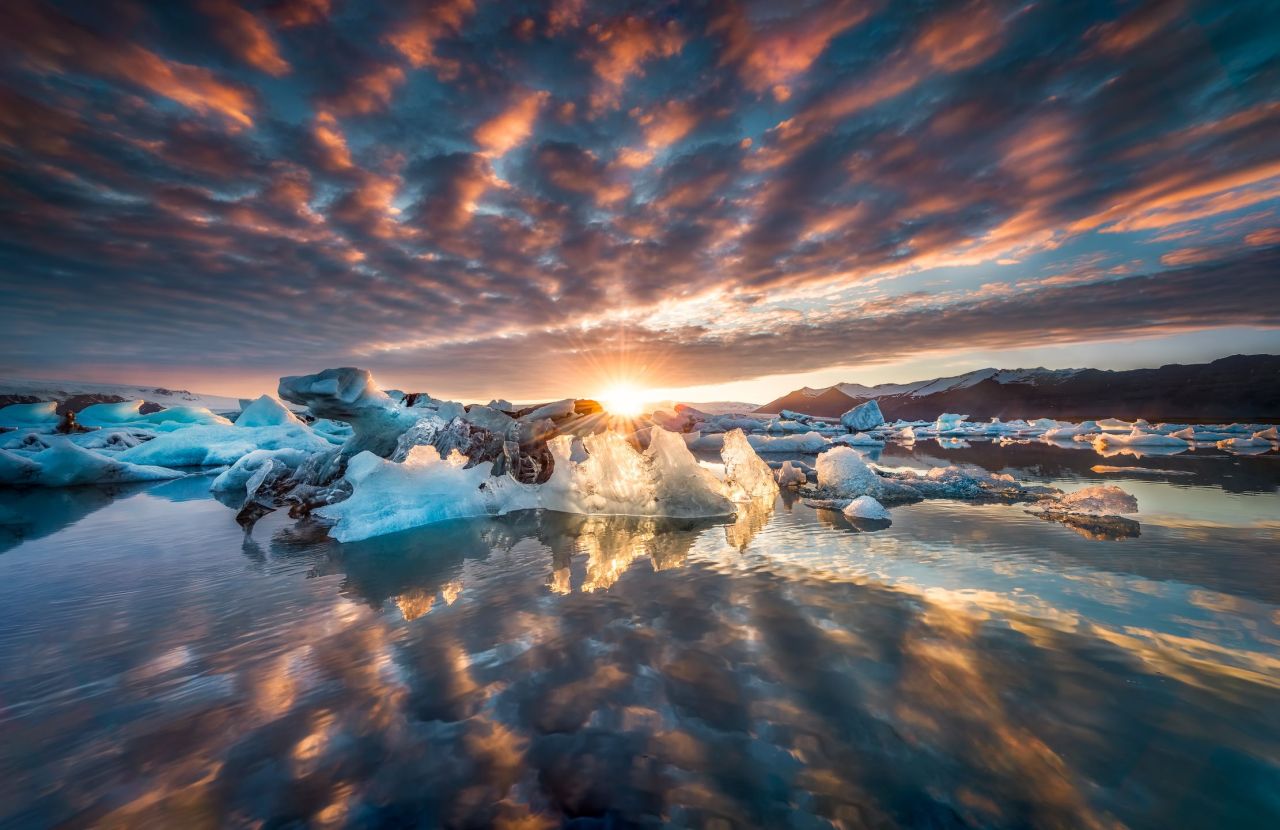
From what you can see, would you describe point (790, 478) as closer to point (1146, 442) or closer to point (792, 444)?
point (792, 444)

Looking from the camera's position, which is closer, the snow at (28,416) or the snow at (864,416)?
the snow at (28,416)

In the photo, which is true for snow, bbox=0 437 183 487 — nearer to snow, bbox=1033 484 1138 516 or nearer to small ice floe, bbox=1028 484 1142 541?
small ice floe, bbox=1028 484 1142 541

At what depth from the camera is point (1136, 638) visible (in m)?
3.08

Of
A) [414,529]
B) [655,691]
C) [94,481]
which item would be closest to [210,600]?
[414,529]

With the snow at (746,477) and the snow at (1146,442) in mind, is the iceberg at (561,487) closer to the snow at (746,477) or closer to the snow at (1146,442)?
the snow at (746,477)

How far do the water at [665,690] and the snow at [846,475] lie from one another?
3.62 m

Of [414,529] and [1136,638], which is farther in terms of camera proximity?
[414,529]

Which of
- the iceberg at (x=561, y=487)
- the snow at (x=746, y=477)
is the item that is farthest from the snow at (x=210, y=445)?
the snow at (x=746, y=477)

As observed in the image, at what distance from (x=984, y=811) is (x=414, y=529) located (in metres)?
7.99

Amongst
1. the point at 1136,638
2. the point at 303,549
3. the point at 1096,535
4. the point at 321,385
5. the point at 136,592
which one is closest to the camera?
the point at 1136,638

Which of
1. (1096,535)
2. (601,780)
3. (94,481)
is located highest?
(94,481)

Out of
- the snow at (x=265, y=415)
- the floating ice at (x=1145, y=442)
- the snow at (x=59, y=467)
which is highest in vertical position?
the snow at (x=265, y=415)

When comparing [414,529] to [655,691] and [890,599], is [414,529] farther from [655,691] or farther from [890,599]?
[890,599]

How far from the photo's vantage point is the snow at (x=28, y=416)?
24409 millimetres
